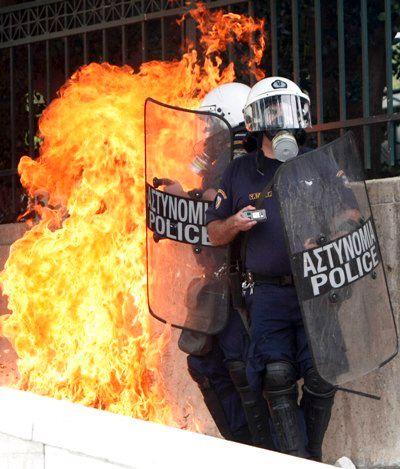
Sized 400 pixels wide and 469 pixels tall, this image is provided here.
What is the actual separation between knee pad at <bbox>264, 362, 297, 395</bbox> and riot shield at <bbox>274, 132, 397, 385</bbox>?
0.22 m

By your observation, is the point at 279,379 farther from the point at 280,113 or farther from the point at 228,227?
the point at 280,113

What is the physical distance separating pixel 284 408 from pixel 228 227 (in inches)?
34.7

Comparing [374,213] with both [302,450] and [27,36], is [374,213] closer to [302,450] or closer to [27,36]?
[302,450]

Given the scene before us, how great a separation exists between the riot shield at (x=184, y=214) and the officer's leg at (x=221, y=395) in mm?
196

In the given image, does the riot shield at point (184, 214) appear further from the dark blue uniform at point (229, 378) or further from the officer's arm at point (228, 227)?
the officer's arm at point (228, 227)

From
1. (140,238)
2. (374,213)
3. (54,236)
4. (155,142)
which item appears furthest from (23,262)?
(374,213)

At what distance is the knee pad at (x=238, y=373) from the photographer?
6.60 m

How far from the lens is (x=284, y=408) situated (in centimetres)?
618

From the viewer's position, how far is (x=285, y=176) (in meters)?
6.14

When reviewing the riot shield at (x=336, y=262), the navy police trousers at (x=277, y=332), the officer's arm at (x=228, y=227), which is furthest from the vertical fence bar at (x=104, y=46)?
the navy police trousers at (x=277, y=332)

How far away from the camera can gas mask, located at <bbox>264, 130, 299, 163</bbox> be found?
6.27m

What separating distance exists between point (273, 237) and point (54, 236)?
2.19m

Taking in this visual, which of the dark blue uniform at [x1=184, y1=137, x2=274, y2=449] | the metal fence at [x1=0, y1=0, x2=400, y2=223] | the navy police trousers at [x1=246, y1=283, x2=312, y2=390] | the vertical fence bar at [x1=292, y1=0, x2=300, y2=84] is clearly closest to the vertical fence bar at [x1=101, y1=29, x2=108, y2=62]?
the metal fence at [x1=0, y1=0, x2=400, y2=223]

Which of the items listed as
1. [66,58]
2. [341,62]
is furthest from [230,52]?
[66,58]
